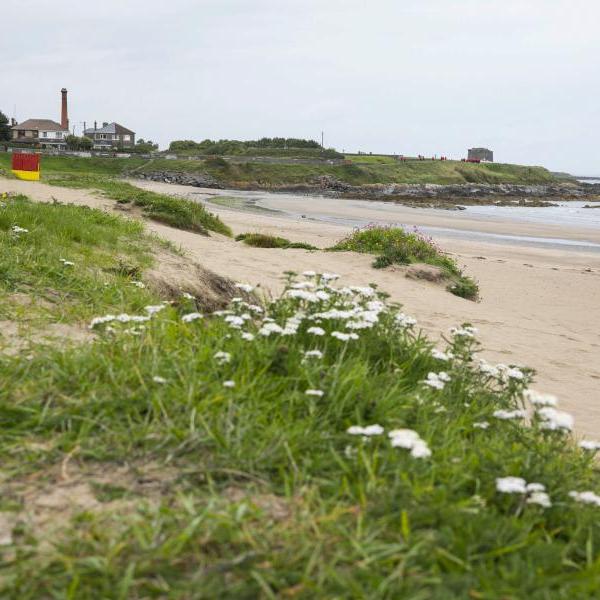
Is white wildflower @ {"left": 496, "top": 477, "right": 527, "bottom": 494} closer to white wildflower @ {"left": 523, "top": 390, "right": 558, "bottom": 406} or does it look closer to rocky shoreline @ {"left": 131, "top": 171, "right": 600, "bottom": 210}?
white wildflower @ {"left": 523, "top": 390, "right": 558, "bottom": 406}

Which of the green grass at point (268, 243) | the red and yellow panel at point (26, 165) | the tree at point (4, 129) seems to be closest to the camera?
the green grass at point (268, 243)

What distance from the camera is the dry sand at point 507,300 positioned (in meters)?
7.55

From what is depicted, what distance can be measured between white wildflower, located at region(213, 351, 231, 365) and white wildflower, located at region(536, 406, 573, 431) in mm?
1671

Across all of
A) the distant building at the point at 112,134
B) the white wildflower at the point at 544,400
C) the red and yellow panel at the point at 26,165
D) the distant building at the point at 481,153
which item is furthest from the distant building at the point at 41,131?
the white wildflower at the point at 544,400

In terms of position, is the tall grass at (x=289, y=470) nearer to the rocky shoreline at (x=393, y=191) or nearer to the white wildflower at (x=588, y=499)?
the white wildflower at (x=588, y=499)

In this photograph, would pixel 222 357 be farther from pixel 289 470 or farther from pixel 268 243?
pixel 268 243

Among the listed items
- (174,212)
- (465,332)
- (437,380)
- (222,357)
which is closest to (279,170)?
(174,212)

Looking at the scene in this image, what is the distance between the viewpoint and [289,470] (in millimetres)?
3029

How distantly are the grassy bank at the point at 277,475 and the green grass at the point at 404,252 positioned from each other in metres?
8.86

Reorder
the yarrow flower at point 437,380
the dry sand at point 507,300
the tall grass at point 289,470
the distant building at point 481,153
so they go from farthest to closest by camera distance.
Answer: the distant building at point 481,153
the dry sand at point 507,300
the yarrow flower at point 437,380
the tall grass at point 289,470

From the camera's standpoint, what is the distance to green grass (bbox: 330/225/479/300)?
13.2 meters

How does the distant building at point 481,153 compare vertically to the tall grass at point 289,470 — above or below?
above

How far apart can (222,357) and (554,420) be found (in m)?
1.81

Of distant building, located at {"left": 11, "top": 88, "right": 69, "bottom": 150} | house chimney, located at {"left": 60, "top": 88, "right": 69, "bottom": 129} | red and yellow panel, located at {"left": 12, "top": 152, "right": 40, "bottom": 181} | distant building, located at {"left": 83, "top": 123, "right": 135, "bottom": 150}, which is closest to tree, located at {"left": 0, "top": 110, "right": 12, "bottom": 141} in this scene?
distant building, located at {"left": 11, "top": 88, "right": 69, "bottom": 150}
